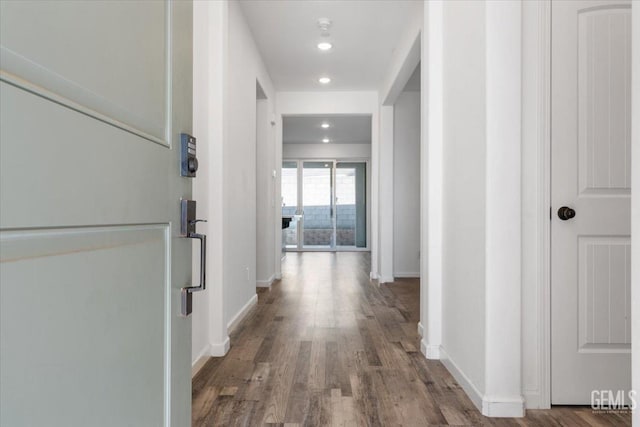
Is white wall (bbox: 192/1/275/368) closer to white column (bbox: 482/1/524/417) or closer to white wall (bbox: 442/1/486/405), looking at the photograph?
white wall (bbox: 442/1/486/405)

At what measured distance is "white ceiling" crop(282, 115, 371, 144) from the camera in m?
7.11

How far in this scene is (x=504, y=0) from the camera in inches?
71.7

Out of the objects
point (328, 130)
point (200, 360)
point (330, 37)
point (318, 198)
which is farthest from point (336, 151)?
point (200, 360)

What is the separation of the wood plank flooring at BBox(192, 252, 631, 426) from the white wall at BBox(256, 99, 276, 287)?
1.12 m

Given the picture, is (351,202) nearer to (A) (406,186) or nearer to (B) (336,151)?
(B) (336,151)

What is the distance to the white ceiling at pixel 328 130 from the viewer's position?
23.3 feet

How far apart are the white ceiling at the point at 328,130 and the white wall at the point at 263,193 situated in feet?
5.42

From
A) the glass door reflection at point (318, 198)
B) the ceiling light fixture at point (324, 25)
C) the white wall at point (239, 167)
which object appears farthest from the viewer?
the glass door reflection at point (318, 198)

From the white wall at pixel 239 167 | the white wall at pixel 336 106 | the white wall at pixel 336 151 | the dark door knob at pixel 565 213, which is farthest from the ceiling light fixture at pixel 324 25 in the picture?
the white wall at pixel 336 151

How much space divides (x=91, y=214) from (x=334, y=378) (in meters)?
1.87

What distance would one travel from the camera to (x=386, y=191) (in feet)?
17.6

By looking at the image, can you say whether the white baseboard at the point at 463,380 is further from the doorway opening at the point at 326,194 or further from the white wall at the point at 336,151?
the white wall at the point at 336,151
